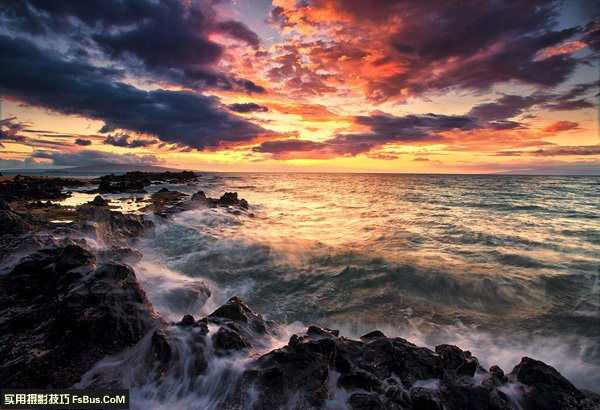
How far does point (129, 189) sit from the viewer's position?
48.4 metres

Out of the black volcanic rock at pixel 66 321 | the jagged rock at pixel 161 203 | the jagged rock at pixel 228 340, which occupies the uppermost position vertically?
the black volcanic rock at pixel 66 321

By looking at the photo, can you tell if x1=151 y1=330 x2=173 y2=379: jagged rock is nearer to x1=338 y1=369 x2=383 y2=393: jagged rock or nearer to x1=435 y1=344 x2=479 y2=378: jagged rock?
x1=338 y1=369 x2=383 y2=393: jagged rock

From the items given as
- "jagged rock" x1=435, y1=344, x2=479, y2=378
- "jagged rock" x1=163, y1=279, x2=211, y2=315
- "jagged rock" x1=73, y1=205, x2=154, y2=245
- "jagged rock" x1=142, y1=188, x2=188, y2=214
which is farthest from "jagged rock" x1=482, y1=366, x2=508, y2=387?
"jagged rock" x1=142, y1=188, x2=188, y2=214

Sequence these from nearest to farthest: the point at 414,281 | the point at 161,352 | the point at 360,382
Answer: the point at 360,382 < the point at 161,352 < the point at 414,281

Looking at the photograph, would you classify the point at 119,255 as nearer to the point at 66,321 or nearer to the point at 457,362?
the point at 66,321

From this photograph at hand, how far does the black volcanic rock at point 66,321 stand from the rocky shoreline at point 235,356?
2 cm

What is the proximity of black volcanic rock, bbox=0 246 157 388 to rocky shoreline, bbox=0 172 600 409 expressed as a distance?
0.02 metres

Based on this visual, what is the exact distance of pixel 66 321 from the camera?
5609 millimetres

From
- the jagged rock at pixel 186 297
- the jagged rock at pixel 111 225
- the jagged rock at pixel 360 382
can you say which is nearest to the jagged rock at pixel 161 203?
the jagged rock at pixel 111 225

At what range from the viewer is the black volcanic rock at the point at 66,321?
15.9 ft

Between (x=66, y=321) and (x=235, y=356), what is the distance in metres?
3.23

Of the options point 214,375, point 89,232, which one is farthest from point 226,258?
point 214,375

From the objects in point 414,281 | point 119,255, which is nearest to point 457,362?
point 414,281

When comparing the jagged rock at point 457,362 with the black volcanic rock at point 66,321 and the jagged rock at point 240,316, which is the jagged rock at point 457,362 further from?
the black volcanic rock at point 66,321
